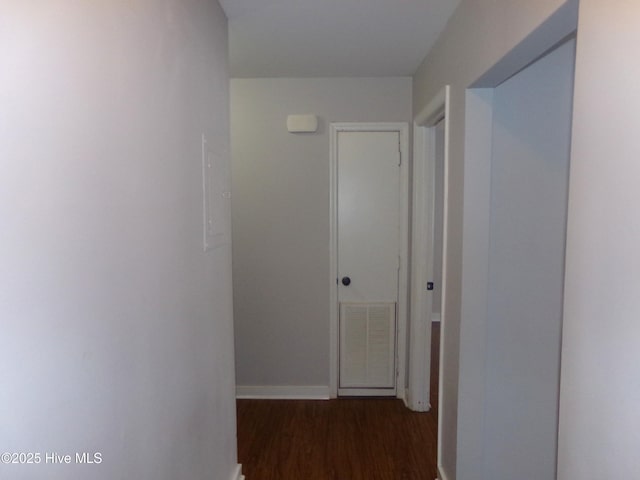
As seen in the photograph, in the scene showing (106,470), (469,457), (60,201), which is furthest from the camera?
(469,457)

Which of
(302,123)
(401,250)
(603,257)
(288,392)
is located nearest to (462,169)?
(603,257)

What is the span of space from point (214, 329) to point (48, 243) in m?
1.09

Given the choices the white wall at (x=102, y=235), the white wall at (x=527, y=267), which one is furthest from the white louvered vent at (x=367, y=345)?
the white wall at (x=102, y=235)

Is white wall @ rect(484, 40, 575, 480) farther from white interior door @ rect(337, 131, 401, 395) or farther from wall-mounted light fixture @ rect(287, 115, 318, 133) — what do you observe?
wall-mounted light fixture @ rect(287, 115, 318, 133)

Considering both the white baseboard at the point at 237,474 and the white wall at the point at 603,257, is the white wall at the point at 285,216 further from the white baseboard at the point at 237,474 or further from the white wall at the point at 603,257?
the white wall at the point at 603,257

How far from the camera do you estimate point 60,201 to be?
0.79 m

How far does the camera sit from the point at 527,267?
1.86m

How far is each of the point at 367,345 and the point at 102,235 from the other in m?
2.58

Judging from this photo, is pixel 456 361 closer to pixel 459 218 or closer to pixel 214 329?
pixel 459 218

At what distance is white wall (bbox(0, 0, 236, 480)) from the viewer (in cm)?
70

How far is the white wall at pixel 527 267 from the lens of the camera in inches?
69.9

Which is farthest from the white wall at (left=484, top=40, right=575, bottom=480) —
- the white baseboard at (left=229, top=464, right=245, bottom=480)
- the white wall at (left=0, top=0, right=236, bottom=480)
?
the white wall at (left=0, top=0, right=236, bottom=480)

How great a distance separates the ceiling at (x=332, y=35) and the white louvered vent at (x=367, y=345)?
1761mm

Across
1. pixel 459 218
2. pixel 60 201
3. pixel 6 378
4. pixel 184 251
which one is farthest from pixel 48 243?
pixel 459 218
